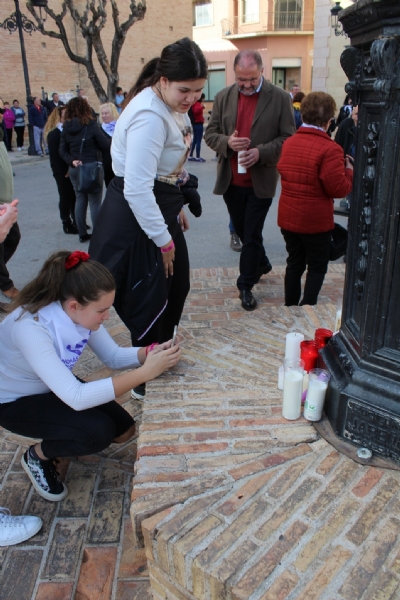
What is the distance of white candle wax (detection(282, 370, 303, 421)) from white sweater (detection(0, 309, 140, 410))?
2.34 feet

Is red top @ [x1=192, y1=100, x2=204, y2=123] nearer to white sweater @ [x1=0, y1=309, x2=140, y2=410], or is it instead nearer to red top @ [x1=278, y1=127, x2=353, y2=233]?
red top @ [x1=278, y1=127, x2=353, y2=233]

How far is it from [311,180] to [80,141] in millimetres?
3546

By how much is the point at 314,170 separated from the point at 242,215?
1002 mm

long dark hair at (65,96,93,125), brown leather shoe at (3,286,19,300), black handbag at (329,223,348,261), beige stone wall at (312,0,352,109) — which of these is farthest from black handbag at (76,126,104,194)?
beige stone wall at (312,0,352,109)

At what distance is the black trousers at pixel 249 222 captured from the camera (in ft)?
13.2

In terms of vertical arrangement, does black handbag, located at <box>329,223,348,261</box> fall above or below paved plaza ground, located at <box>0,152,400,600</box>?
above

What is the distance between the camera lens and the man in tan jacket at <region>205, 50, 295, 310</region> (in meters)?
3.91

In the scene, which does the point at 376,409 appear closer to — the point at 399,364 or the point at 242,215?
the point at 399,364

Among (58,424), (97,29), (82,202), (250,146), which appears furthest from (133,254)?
(97,29)

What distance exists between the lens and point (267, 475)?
1838 mm

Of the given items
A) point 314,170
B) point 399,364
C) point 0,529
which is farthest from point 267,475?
point 314,170

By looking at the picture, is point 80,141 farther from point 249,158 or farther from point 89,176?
point 249,158

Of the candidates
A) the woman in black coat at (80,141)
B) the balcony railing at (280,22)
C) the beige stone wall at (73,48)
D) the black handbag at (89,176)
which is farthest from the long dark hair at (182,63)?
the balcony railing at (280,22)

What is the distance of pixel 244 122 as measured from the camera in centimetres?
407
